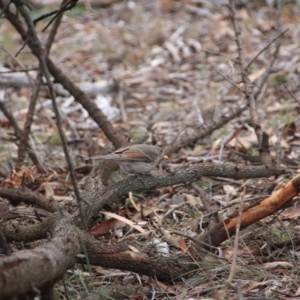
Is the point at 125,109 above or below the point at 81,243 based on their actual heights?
below

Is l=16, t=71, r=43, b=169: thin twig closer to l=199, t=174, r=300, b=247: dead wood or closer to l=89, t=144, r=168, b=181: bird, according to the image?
l=89, t=144, r=168, b=181: bird

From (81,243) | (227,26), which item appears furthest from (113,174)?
(227,26)

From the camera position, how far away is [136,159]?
14.2ft

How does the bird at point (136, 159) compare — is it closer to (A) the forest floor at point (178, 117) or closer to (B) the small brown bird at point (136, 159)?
(B) the small brown bird at point (136, 159)

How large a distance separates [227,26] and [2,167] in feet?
18.7

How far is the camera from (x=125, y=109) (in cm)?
760

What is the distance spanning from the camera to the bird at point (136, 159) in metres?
4.30

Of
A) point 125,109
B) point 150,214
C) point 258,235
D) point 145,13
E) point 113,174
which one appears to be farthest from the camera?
point 145,13

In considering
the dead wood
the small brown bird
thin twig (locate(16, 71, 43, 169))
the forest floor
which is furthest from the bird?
thin twig (locate(16, 71, 43, 169))

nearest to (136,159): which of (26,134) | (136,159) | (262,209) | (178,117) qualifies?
(136,159)

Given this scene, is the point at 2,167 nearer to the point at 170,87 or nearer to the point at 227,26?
the point at 170,87

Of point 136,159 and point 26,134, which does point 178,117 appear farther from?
point 136,159

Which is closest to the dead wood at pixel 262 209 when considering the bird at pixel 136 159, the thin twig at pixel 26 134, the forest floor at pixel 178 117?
the forest floor at pixel 178 117

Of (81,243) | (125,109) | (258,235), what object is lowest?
(125,109)
